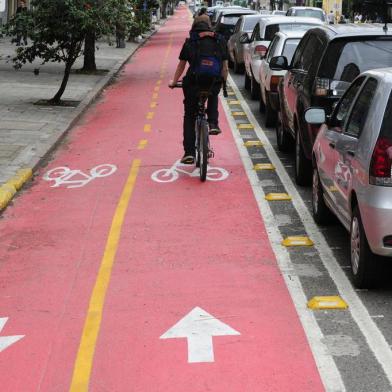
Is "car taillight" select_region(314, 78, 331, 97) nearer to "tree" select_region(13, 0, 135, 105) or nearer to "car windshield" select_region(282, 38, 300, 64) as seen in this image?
"car windshield" select_region(282, 38, 300, 64)

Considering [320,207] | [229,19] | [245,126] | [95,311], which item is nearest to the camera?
[95,311]

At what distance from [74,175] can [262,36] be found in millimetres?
10153

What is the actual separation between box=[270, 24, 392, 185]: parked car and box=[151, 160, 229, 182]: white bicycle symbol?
3.73ft

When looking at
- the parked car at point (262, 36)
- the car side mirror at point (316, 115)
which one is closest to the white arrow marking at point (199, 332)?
the car side mirror at point (316, 115)

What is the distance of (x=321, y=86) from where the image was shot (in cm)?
1012

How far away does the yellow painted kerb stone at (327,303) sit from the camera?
671cm

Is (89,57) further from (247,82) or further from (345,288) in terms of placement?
(345,288)

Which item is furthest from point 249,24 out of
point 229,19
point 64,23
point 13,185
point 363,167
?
point 363,167

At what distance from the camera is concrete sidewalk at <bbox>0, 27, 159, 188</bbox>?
43.5ft

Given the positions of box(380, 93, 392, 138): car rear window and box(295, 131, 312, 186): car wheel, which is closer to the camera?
box(380, 93, 392, 138): car rear window

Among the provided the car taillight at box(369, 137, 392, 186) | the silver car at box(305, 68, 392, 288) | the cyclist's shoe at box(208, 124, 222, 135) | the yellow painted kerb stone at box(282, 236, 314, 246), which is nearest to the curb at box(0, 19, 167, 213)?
the cyclist's shoe at box(208, 124, 222, 135)

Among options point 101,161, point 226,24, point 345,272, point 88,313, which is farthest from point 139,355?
point 226,24

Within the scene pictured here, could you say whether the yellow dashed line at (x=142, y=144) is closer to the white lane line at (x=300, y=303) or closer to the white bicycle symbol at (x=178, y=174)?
the white bicycle symbol at (x=178, y=174)

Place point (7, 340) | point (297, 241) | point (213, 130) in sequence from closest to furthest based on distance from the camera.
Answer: point (7, 340), point (297, 241), point (213, 130)
